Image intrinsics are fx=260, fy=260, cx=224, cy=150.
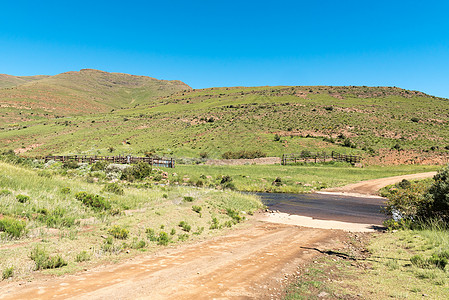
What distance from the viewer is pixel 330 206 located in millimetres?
23859

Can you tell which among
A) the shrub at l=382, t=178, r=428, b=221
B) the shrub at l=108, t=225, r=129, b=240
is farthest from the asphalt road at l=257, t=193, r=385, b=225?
the shrub at l=108, t=225, r=129, b=240

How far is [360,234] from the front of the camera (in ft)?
47.2

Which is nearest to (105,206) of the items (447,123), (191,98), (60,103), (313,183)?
(313,183)

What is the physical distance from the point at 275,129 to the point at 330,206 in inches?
2067

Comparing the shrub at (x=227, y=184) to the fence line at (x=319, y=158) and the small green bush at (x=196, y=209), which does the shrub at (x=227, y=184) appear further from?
the fence line at (x=319, y=158)

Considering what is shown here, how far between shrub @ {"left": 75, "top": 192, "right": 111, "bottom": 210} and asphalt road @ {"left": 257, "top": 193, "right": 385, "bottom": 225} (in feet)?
45.1

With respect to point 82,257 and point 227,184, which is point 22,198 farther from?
point 227,184

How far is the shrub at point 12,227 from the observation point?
9.73m

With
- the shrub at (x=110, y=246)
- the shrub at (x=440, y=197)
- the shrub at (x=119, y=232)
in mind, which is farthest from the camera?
the shrub at (x=440, y=197)

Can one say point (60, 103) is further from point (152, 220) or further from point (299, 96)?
point (152, 220)

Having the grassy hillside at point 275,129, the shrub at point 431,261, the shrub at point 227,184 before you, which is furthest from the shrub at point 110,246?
the grassy hillside at point 275,129

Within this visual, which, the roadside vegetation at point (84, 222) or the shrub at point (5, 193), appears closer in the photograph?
the roadside vegetation at point (84, 222)

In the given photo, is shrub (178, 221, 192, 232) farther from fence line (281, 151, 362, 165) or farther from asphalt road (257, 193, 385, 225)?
fence line (281, 151, 362, 165)

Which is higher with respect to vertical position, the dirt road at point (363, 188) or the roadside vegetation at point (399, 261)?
the roadside vegetation at point (399, 261)
